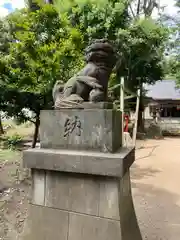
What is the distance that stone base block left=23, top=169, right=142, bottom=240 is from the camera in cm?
221

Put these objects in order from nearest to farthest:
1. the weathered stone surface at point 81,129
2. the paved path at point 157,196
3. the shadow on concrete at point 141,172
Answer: the weathered stone surface at point 81,129, the paved path at point 157,196, the shadow on concrete at point 141,172

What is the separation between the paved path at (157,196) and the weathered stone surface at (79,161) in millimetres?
2064

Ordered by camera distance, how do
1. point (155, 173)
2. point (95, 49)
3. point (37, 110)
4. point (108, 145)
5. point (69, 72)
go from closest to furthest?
point (108, 145), point (95, 49), point (69, 72), point (37, 110), point (155, 173)

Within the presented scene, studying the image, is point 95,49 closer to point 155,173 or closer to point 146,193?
point 146,193

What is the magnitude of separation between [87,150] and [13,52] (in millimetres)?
4292

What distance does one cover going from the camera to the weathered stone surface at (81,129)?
2.25 meters

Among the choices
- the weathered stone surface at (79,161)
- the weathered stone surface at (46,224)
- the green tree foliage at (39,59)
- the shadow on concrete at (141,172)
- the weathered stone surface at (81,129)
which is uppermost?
the green tree foliage at (39,59)

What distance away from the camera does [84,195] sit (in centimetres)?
231

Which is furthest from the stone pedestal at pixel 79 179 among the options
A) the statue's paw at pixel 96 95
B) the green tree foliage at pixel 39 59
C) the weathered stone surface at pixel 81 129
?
the green tree foliage at pixel 39 59

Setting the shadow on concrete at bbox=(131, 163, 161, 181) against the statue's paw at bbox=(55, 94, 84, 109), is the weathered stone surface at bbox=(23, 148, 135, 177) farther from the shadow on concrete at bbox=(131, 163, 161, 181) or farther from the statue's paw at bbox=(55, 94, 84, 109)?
the shadow on concrete at bbox=(131, 163, 161, 181)

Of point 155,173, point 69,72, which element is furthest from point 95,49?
point 155,173

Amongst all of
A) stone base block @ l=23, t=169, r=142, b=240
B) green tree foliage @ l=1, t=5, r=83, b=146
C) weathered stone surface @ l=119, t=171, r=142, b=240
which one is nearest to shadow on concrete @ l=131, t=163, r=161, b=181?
green tree foliage @ l=1, t=5, r=83, b=146

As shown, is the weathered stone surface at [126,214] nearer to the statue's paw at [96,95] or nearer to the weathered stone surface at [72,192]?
the weathered stone surface at [72,192]

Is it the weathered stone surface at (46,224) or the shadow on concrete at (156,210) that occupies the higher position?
the weathered stone surface at (46,224)
